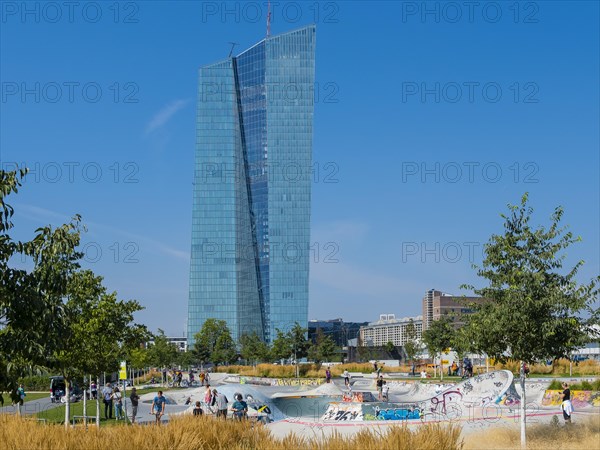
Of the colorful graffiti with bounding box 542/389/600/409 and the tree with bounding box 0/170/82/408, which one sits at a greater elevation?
the tree with bounding box 0/170/82/408

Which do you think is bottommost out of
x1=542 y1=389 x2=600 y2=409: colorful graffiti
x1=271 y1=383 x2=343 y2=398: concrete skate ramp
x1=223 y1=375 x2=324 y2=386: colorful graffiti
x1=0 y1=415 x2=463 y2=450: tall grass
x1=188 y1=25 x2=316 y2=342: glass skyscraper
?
x1=223 y1=375 x2=324 y2=386: colorful graffiti

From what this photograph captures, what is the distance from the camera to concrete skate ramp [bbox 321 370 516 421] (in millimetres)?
30359

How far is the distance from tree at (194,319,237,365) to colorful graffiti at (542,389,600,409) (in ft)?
216

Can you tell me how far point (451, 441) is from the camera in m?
11.4

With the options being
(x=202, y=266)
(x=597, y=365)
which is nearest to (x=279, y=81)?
(x=202, y=266)

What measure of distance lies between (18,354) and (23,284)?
135cm

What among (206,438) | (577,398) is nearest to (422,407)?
(577,398)

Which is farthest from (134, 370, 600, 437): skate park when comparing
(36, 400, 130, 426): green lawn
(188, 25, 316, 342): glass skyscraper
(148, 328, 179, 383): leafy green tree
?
(188, 25, 316, 342): glass skyscraper

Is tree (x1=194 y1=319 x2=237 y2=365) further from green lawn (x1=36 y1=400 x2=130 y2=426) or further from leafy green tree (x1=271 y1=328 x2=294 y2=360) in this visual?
green lawn (x1=36 y1=400 x2=130 y2=426)

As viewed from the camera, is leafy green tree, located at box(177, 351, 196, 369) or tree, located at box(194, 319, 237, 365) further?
leafy green tree, located at box(177, 351, 196, 369)

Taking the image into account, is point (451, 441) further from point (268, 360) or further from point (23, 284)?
point (268, 360)

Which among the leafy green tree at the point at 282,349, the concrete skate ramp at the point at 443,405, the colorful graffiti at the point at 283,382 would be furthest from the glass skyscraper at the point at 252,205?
the concrete skate ramp at the point at 443,405

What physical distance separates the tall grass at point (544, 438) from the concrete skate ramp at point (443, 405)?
7.28 metres

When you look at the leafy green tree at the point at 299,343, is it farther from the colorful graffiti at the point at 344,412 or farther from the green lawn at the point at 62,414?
the colorful graffiti at the point at 344,412
